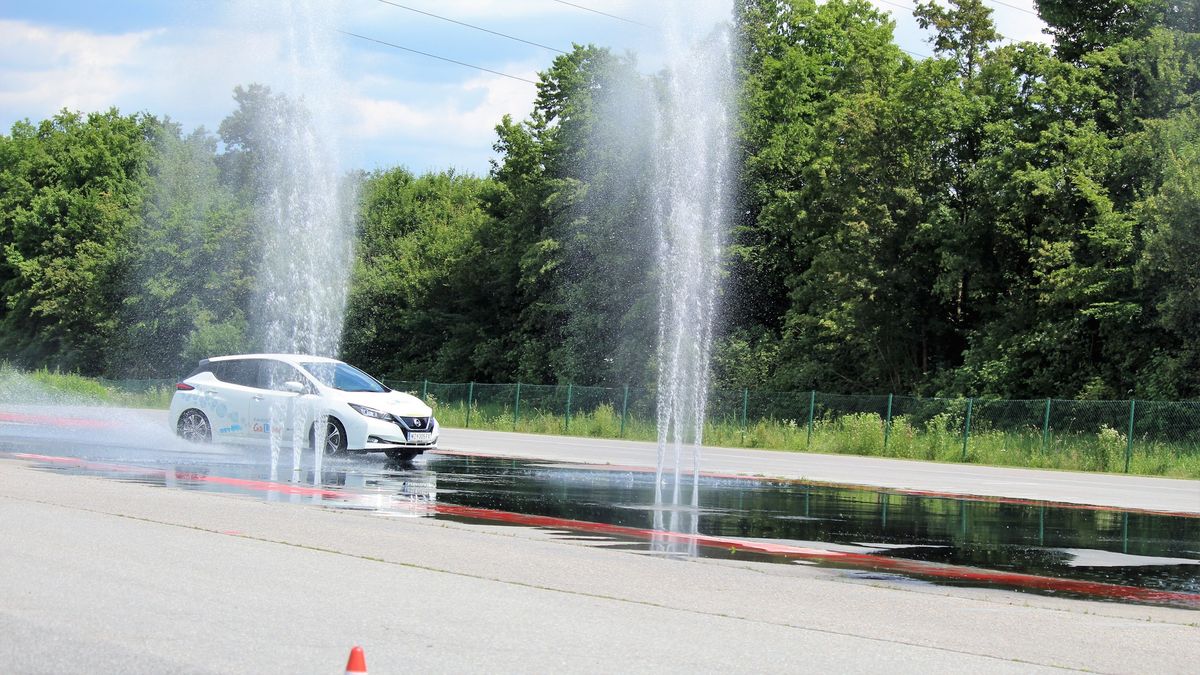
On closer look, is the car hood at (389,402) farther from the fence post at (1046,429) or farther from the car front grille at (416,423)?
the fence post at (1046,429)

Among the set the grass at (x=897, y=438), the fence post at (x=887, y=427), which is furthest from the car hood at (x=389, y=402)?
the fence post at (x=887, y=427)

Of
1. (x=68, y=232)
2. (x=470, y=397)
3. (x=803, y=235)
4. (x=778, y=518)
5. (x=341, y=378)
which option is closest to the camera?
(x=778, y=518)

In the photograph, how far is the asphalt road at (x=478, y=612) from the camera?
7.49 m

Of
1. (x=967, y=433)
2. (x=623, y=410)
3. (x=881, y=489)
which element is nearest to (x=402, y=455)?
(x=881, y=489)

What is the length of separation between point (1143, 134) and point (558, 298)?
27930 mm

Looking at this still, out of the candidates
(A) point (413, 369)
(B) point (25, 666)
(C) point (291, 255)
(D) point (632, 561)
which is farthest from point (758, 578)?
(A) point (413, 369)

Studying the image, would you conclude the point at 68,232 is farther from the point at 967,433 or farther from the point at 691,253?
the point at 967,433

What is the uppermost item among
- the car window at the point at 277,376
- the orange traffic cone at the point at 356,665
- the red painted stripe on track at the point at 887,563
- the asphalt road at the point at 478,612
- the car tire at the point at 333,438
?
the car window at the point at 277,376

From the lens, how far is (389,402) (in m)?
22.8

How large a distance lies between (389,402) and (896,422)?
65.5ft

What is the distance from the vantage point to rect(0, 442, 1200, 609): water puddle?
12047 millimetres

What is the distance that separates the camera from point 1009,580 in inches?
448

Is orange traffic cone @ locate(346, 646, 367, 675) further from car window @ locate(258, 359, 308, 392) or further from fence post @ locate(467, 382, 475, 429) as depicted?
fence post @ locate(467, 382, 475, 429)

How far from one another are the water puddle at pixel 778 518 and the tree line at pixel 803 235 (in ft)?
72.9
